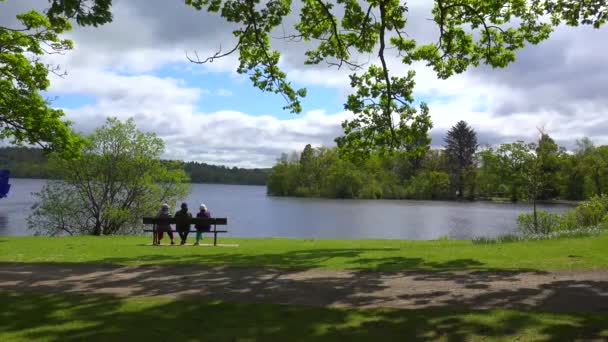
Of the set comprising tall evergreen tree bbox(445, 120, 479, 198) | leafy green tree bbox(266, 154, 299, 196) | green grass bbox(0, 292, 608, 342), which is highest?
tall evergreen tree bbox(445, 120, 479, 198)

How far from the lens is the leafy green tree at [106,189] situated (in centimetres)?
3412

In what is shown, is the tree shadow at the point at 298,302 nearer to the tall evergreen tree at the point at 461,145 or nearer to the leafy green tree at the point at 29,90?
the leafy green tree at the point at 29,90

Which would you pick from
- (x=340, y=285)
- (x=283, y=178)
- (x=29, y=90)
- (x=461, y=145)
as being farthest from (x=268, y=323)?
(x=461, y=145)

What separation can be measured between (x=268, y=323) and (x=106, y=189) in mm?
30380

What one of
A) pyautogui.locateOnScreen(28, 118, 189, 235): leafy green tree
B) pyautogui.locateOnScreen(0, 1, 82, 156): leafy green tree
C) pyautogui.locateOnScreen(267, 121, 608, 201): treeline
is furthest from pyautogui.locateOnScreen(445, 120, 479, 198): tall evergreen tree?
pyautogui.locateOnScreen(0, 1, 82, 156): leafy green tree

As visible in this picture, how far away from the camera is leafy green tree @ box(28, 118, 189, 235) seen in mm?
34125

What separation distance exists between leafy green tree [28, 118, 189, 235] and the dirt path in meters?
23.8

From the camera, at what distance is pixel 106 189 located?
34.6 metres

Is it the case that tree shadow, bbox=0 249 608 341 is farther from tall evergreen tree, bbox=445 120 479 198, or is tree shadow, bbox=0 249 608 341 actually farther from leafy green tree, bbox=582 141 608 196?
tall evergreen tree, bbox=445 120 479 198

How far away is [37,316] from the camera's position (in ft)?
23.8

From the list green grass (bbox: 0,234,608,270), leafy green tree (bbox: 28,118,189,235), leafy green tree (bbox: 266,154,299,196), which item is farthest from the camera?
leafy green tree (bbox: 266,154,299,196)

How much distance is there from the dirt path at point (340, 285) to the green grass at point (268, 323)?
1.79 ft

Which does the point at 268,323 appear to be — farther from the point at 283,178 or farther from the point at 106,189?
the point at 283,178

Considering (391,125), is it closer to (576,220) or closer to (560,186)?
(576,220)
